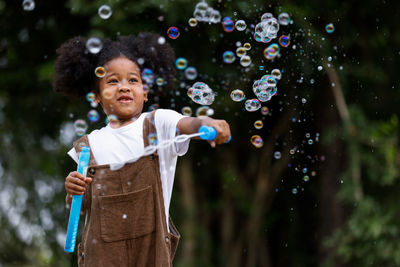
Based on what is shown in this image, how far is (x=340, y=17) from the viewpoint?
3537mm

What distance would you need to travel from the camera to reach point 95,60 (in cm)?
178

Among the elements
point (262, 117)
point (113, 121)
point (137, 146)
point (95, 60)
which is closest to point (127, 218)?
point (137, 146)

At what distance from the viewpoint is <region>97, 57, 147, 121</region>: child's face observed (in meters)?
1.59

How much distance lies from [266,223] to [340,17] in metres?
2.32

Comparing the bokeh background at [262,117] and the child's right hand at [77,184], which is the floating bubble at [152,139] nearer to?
the child's right hand at [77,184]

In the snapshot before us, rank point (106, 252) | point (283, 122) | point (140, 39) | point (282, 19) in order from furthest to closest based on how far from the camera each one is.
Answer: point (283, 122) → point (282, 19) → point (140, 39) → point (106, 252)

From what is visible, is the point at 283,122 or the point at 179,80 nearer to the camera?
the point at 179,80

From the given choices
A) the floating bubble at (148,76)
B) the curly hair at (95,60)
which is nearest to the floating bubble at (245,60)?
the curly hair at (95,60)

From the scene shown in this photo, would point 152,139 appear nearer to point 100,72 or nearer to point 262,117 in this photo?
point 100,72

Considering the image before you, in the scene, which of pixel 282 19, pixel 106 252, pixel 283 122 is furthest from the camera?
pixel 283 122

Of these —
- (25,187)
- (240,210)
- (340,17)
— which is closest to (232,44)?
(340,17)

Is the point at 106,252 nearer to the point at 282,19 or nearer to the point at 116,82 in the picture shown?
the point at 116,82

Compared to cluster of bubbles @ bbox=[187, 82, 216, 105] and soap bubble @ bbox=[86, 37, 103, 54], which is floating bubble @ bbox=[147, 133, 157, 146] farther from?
soap bubble @ bbox=[86, 37, 103, 54]

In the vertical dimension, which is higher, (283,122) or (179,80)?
(179,80)
